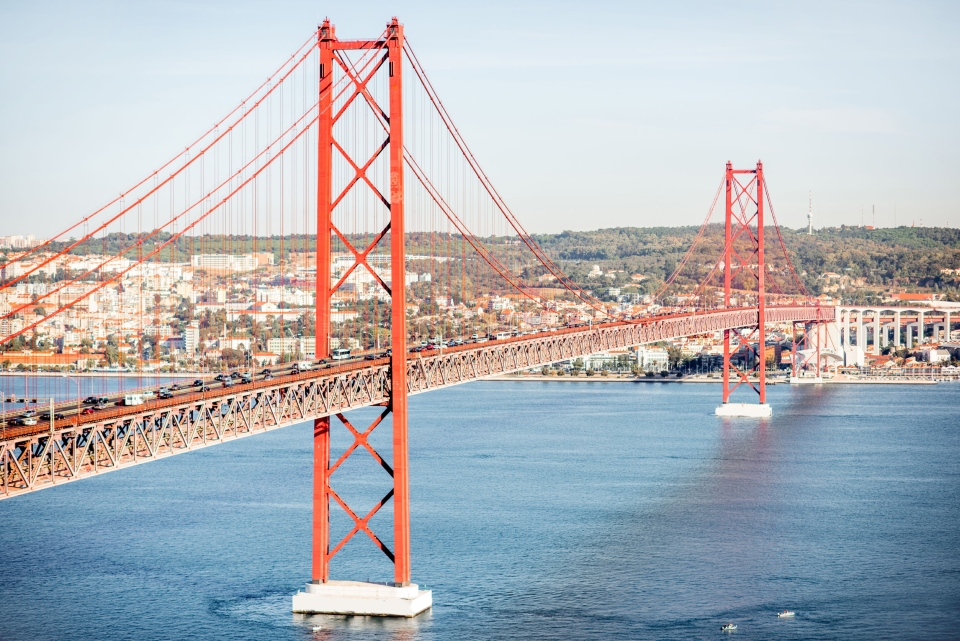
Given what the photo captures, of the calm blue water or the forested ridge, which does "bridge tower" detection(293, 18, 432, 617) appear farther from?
the forested ridge

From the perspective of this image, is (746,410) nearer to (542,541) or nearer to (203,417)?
(542,541)

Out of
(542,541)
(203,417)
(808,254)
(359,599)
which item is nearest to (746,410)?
(542,541)

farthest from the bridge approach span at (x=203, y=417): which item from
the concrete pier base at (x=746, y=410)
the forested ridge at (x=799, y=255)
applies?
the forested ridge at (x=799, y=255)

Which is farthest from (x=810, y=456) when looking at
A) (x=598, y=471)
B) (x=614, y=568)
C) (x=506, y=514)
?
(x=614, y=568)

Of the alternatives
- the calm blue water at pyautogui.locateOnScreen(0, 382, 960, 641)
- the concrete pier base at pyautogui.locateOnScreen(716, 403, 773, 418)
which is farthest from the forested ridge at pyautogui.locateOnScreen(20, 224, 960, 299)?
the calm blue water at pyautogui.locateOnScreen(0, 382, 960, 641)

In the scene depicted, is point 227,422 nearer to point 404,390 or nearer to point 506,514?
point 404,390

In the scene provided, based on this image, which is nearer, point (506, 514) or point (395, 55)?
point (395, 55)

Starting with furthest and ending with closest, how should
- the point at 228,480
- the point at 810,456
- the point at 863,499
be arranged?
1. the point at 810,456
2. the point at 228,480
3. the point at 863,499

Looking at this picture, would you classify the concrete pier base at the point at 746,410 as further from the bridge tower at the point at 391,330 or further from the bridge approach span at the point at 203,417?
the bridge tower at the point at 391,330
